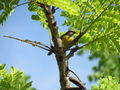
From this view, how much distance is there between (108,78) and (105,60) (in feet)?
75.7

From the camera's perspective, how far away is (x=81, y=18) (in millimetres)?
3318

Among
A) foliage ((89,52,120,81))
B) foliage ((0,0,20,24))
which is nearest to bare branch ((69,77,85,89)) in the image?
foliage ((0,0,20,24))

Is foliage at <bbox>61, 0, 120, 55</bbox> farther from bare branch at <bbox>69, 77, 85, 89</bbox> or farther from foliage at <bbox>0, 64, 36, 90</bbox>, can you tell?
foliage at <bbox>0, 64, 36, 90</bbox>

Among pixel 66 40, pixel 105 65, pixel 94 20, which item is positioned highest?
pixel 105 65

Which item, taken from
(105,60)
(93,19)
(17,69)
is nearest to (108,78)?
(93,19)

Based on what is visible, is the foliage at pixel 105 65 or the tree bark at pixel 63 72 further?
the foliage at pixel 105 65

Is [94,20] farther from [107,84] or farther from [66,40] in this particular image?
[107,84]

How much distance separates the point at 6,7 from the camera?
312cm

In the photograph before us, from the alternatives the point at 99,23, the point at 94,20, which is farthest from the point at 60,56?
the point at 99,23

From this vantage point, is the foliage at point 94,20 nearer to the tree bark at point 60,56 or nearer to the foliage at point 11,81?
the tree bark at point 60,56

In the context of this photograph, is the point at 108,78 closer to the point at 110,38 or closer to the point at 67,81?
the point at 110,38

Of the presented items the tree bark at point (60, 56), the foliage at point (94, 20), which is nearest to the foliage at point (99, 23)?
the foliage at point (94, 20)

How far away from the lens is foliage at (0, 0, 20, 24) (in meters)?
3.07

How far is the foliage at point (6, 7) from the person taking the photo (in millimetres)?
3072
